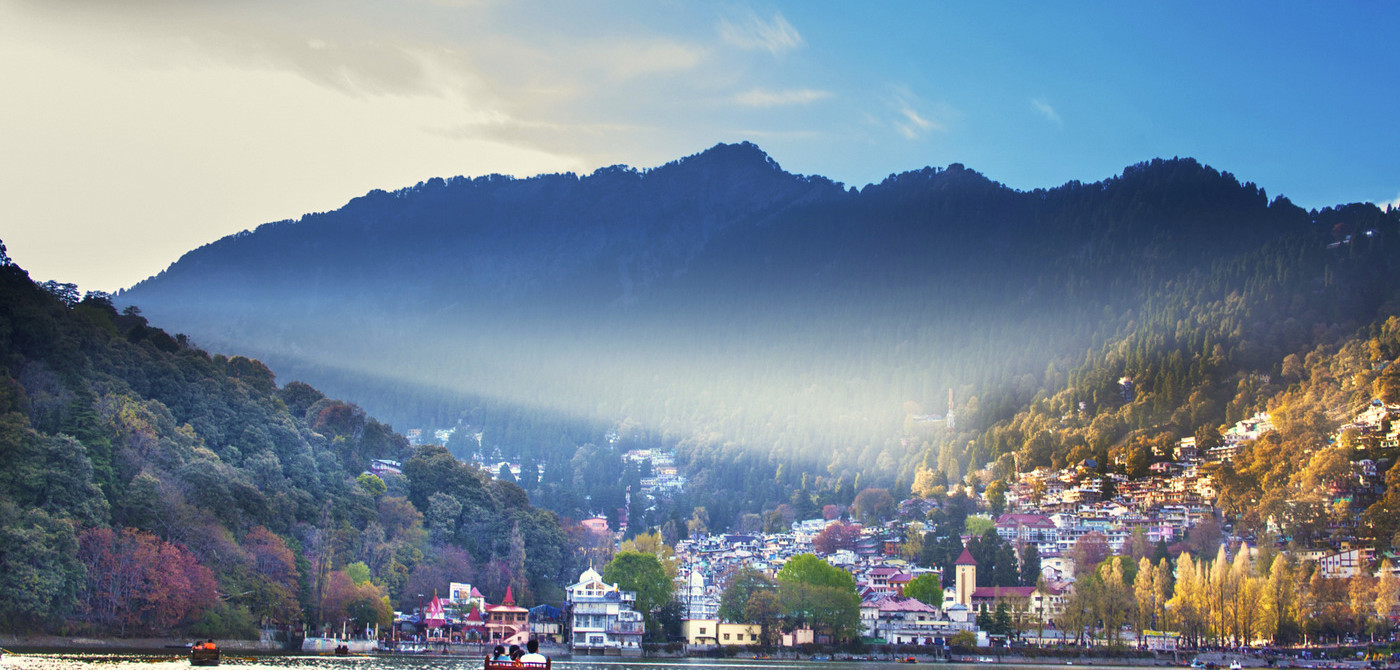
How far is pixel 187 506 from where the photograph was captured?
7662 centimetres

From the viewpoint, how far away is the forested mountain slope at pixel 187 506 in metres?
67.9

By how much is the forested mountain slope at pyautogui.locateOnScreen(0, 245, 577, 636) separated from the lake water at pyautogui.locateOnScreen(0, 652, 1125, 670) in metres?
5.45

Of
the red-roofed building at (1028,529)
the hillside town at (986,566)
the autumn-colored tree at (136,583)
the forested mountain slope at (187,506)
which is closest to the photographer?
the forested mountain slope at (187,506)

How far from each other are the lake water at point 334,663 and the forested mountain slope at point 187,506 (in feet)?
17.9

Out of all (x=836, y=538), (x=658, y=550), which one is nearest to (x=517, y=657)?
(x=658, y=550)

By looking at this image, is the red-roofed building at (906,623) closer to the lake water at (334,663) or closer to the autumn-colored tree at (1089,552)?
the lake water at (334,663)

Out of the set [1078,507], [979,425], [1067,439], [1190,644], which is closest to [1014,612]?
[1190,644]

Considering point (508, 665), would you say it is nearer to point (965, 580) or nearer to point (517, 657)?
point (517, 657)

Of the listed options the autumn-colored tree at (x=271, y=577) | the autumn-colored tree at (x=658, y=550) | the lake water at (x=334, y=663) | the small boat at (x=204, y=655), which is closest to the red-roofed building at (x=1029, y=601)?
the lake water at (x=334, y=663)

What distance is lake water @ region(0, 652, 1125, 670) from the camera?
2084 inches

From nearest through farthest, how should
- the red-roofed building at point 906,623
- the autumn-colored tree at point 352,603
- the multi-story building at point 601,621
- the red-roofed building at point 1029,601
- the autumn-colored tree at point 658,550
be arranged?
the autumn-colored tree at point 352,603 → the multi-story building at point 601,621 → the red-roofed building at point 1029,601 → the red-roofed building at point 906,623 → the autumn-colored tree at point 658,550

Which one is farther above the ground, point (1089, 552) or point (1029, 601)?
point (1089, 552)

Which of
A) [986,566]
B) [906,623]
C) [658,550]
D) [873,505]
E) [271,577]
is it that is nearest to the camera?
[271,577]

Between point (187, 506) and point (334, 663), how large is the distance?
15.5 m
